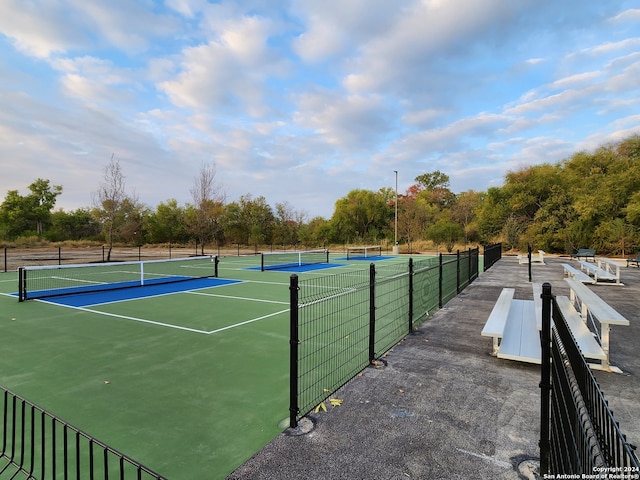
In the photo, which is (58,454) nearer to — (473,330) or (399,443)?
(399,443)

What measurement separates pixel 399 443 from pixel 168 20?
1221 cm

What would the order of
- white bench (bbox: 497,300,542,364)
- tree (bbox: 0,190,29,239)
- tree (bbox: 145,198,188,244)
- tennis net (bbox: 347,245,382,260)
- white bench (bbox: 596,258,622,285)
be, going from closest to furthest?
white bench (bbox: 497,300,542,364)
white bench (bbox: 596,258,622,285)
tennis net (bbox: 347,245,382,260)
tree (bbox: 0,190,29,239)
tree (bbox: 145,198,188,244)

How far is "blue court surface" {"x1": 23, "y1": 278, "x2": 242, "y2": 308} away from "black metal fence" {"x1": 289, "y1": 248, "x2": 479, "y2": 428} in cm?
570

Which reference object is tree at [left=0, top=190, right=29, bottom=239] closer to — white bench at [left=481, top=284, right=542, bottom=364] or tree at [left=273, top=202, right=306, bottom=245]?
tree at [left=273, top=202, right=306, bottom=245]

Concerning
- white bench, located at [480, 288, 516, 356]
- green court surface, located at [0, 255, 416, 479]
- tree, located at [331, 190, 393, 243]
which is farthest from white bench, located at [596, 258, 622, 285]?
tree, located at [331, 190, 393, 243]

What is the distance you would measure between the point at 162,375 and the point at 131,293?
24.0 ft

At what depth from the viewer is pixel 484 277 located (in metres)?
13.2

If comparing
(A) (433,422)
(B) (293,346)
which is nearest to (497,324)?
(A) (433,422)

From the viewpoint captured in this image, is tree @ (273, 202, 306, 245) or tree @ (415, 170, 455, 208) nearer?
tree @ (273, 202, 306, 245)

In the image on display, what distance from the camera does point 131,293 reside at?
10445 mm

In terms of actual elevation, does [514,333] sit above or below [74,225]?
below

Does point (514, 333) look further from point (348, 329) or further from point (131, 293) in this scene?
point (131, 293)

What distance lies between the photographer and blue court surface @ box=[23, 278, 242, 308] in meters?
9.16

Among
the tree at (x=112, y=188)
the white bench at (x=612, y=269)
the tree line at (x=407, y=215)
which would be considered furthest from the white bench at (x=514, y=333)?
the tree at (x=112, y=188)
